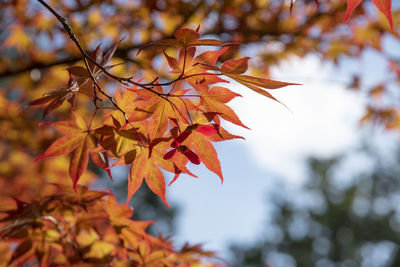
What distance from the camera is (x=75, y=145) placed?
0.85 m

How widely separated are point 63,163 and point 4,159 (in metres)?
2.17

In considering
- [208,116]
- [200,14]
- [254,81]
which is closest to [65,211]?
[208,116]

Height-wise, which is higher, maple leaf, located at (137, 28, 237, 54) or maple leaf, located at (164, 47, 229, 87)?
maple leaf, located at (137, 28, 237, 54)

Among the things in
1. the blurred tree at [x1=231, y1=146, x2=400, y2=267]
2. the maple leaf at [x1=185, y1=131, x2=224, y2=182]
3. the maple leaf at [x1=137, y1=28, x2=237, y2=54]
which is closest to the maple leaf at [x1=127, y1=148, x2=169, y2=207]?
the maple leaf at [x1=185, y1=131, x2=224, y2=182]

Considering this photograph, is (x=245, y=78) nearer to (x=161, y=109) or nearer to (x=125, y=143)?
(x=161, y=109)

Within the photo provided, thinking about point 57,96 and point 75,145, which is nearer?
point 57,96

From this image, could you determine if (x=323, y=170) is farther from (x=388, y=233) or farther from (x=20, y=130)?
(x=20, y=130)

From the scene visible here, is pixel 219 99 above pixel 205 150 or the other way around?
above

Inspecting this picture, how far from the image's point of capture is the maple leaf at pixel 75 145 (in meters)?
0.82

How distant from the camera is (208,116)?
662 millimetres

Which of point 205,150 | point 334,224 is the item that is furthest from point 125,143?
point 334,224

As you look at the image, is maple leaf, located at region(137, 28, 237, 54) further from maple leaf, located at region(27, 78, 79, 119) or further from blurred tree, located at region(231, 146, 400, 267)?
blurred tree, located at region(231, 146, 400, 267)

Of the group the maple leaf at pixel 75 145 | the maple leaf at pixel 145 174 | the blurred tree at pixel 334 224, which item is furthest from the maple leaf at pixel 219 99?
the blurred tree at pixel 334 224

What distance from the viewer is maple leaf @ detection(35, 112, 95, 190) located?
2.69 ft
